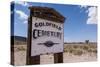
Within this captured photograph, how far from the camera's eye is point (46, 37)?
7.28ft

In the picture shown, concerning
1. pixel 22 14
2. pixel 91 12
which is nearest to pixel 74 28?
pixel 91 12

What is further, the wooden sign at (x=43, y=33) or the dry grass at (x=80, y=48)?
the dry grass at (x=80, y=48)

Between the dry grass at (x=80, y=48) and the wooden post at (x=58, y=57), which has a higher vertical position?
the dry grass at (x=80, y=48)

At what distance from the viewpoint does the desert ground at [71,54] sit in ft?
6.85

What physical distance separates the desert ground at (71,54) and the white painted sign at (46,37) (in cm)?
7

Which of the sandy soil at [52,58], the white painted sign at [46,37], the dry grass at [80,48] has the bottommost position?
the sandy soil at [52,58]

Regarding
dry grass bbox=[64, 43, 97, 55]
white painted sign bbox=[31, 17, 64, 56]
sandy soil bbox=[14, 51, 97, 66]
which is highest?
white painted sign bbox=[31, 17, 64, 56]

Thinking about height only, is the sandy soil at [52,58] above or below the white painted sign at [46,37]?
below

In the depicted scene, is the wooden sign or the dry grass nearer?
the wooden sign

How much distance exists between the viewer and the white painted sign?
85.2 inches

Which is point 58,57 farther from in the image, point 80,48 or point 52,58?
point 80,48

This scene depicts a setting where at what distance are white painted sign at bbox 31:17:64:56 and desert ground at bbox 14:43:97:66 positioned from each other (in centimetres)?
7

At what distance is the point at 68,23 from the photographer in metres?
2.29

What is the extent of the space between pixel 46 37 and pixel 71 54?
13.5 inches
